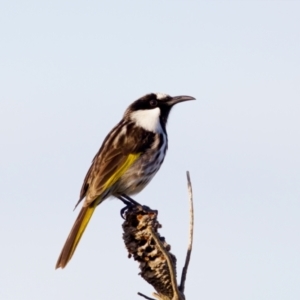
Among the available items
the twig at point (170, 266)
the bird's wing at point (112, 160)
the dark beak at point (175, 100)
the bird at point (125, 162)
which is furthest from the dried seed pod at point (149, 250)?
the dark beak at point (175, 100)

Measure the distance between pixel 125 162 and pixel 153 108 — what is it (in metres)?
1.47

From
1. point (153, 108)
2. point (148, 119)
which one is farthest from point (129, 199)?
point (153, 108)

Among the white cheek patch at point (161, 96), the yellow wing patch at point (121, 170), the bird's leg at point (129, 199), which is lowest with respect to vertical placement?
the bird's leg at point (129, 199)

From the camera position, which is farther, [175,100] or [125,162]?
[175,100]

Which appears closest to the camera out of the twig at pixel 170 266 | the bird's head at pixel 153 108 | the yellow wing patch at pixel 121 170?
the twig at pixel 170 266

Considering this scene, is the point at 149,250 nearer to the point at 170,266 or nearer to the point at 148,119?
the point at 170,266

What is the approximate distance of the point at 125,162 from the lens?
9.73 metres

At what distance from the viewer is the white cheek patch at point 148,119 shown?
10384mm

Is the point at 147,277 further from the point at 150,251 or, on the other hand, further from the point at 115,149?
the point at 115,149

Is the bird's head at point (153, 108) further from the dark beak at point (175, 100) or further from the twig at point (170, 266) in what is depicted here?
the twig at point (170, 266)

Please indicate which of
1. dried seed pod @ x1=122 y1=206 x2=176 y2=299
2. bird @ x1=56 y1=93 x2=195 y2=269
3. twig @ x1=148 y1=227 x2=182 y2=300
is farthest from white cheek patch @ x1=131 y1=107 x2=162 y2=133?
twig @ x1=148 y1=227 x2=182 y2=300

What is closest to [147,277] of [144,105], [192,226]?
[192,226]

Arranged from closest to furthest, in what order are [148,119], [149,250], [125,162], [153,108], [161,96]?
[149,250], [125,162], [148,119], [153,108], [161,96]

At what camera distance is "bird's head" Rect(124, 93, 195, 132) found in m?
10.7
